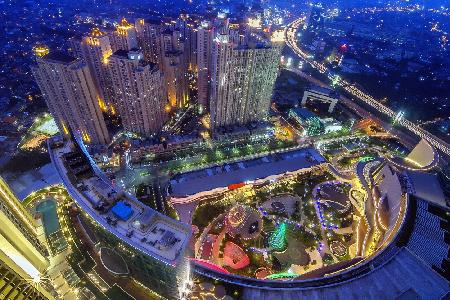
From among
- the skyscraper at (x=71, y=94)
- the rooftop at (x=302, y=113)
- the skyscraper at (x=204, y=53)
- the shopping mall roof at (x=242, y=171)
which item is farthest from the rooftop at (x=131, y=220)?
the rooftop at (x=302, y=113)

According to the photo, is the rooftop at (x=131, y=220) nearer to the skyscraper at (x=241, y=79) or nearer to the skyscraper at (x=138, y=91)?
the skyscraper at (x=138, y=91)

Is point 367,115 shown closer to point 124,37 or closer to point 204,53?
point 204,53

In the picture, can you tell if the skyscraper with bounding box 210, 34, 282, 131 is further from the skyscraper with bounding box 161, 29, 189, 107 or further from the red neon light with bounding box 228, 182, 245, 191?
the red neon light with bounding box 228, 182, 245, 191

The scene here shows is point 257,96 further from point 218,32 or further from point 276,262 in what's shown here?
point 276,262

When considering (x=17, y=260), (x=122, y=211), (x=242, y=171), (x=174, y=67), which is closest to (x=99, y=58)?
(x=174, y=67)

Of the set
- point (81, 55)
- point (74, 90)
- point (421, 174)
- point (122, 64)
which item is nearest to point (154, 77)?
point (122, 64)

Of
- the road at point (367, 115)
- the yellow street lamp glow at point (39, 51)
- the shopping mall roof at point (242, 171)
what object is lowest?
the road at point (367, 115)

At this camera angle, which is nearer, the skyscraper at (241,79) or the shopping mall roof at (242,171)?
the shopping mall roof at (242,171)
